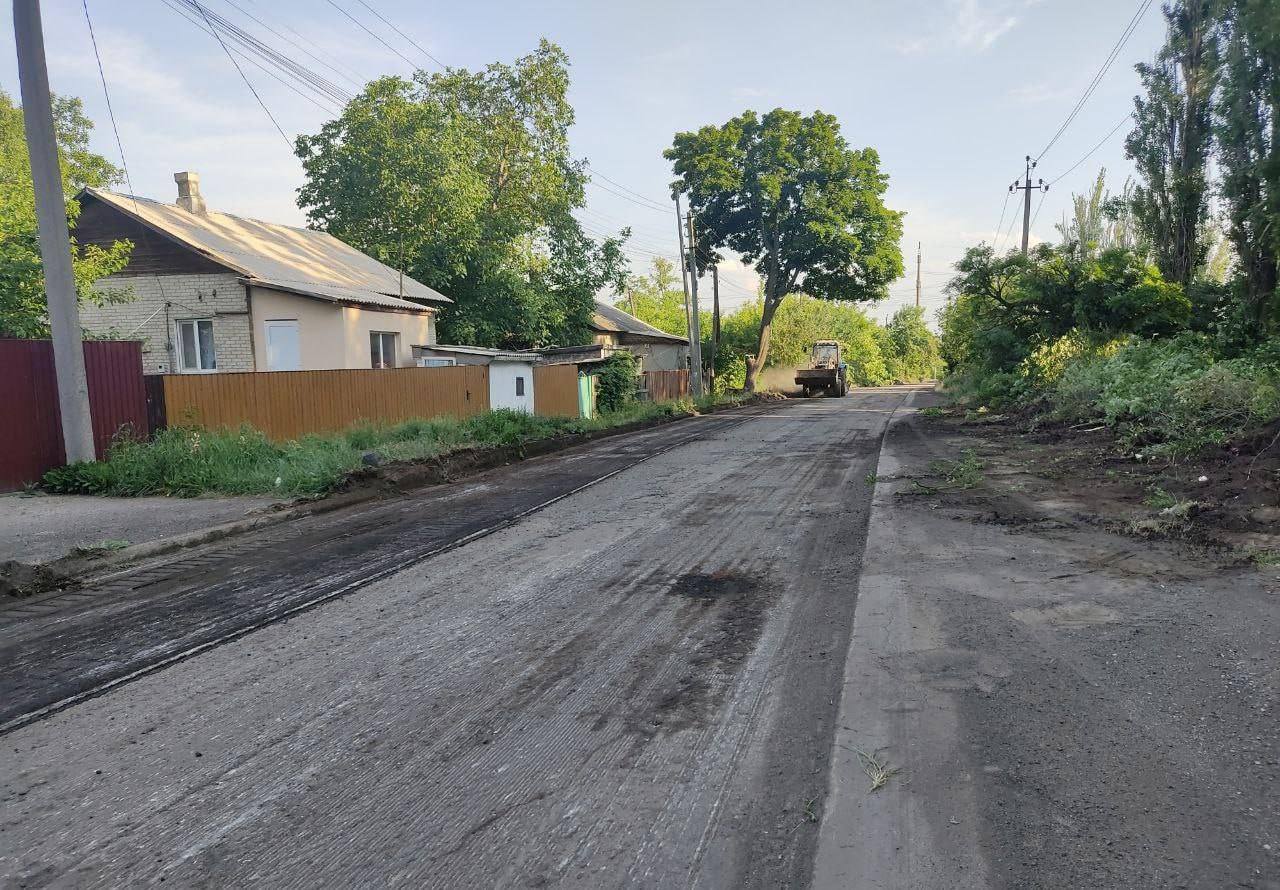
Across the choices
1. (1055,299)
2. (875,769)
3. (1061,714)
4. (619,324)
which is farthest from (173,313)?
(619,324)

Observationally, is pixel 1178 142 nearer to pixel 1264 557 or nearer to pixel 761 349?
pixel 1264 557

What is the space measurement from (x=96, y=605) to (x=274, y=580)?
121 centimetres

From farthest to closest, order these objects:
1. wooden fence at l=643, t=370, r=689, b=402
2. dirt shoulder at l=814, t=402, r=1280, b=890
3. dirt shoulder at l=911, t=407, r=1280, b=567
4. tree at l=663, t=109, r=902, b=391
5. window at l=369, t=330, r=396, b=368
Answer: tree at l=663, t=109, r=902, b=391 < wooden fence at l=643, t=370, r=689, b=402 < window at l=369, t=330, r=396, b=368 < dirt shoulder at l=911, t=407, r=1280, b=567 < dirt shoulder at l=814, t=402, r=1280, b=890

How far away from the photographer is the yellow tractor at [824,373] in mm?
40281

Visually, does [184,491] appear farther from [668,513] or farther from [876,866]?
[876,866]

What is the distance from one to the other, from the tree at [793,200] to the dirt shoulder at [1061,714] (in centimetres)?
3400

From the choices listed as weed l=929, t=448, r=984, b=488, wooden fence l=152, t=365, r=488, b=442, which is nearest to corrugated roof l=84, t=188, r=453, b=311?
wooden fence l=152, t=365, r=488, b=442

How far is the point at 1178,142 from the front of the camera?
59.8 ft

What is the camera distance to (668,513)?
8.52m

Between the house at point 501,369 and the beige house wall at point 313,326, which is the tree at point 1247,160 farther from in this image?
the beige house wall at point 313,326

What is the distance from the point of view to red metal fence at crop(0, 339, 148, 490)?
10.1 meters

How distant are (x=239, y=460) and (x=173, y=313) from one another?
1099cm

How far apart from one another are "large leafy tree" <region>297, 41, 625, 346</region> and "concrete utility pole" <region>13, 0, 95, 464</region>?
61.3 ft

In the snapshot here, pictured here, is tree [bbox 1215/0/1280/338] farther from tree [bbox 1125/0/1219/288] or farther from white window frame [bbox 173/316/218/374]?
white window frame [bbox 173/316/218/374]
